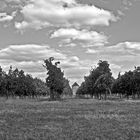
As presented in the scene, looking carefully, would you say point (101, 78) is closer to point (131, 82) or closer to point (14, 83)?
point (131, 82)

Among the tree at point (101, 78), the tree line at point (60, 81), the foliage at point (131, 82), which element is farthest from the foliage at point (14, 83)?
the foliage at point (131, 82)

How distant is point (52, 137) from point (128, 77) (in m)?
106

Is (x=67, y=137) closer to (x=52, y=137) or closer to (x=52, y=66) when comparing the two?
(x=52, y=137)

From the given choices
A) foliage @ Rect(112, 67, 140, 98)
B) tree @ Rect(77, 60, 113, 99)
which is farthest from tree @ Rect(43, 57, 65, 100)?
foliage @ Rect(112, 67, 140, 98)

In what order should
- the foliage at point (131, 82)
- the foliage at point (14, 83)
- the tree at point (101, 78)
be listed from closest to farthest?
the tree at point (101, 78)
the foliage at point (131, 82)
the foliage at point (14, 83)

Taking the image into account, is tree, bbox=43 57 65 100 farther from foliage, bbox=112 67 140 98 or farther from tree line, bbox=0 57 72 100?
foliage, bbox=112 67 140 98

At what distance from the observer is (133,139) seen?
1750 cm

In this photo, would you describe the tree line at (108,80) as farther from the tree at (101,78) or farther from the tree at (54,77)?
the tree at (54,77)

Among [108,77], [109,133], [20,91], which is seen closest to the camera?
[109,133]

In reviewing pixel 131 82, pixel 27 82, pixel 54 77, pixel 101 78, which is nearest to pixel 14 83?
pixel 27 82

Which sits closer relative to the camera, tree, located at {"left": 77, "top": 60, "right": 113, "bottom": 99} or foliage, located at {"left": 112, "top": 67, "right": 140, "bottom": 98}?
tree, located at {"left": 77, "top": 60, "right": 113, "bottom": 99}

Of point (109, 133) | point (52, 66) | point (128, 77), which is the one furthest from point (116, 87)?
point (109, 133)

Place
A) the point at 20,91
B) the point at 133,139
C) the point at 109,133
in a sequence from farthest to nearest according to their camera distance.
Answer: the point at 20,91 → the point at 109,133 → the point at 133,139

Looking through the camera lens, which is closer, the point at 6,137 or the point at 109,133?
the point at 6,137
